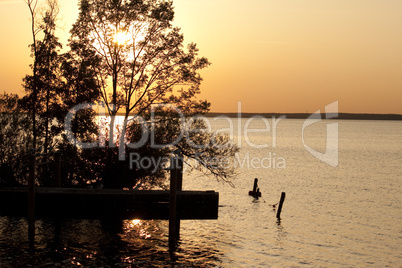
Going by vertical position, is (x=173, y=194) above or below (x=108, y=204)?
above

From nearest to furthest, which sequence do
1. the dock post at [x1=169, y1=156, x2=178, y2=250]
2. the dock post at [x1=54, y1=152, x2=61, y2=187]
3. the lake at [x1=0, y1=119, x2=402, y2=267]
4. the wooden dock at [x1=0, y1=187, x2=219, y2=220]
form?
the dock post at [x1=169, y1=156, x2=178, y2=250]
the wooden dock at [x1=0, y1=187, x2=219, y2=220]
the lake at [x1=0, y1=119, x2=402, y2=267]
the dock post at [x1=54, y1=152, x2=61, y2=187]

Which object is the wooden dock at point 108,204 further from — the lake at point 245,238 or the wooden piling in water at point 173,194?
the lake at point 245,238

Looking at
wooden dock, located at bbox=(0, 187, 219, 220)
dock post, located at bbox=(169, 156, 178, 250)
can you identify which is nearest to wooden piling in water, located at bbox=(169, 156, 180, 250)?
dock post, located at bbox=(169, 156, 178, 250)

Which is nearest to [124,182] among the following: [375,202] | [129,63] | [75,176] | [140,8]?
[75,176]

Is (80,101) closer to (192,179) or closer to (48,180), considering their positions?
(48,180)

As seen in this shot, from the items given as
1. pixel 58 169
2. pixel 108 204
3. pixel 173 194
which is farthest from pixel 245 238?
pixel 58 169

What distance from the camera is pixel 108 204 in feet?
95.2

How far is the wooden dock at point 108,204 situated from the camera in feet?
94.9

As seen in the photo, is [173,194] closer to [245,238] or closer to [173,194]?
[173,194]

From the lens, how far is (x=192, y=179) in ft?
242

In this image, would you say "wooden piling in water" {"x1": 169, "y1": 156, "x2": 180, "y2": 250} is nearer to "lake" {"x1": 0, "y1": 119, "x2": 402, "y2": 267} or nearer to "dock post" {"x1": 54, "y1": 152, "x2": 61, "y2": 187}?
"lake" {"x1": 0, "y1": 119, "x2": 402, "y2": 267}

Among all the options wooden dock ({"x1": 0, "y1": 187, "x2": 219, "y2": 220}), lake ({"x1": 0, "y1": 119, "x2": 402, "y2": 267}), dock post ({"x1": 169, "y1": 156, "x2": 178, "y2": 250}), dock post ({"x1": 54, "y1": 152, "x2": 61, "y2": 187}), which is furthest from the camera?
dock post ({"x1": 54, "y1": 152, "x2": 61, "y2": 187})

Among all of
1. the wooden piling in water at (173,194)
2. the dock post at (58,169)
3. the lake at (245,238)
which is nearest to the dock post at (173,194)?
the wooden piling in water at (173,194)

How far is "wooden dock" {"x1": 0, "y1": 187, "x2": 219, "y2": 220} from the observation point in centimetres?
2894
